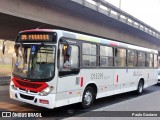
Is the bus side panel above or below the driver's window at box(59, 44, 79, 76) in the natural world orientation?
below

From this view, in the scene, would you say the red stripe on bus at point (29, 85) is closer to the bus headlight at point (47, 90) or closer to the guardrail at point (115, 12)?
the bus headlight at point (47, 90)

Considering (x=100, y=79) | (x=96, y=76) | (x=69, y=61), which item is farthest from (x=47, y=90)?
(x=100, y=79)

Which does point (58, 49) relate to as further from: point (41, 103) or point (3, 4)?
point (3, 4)

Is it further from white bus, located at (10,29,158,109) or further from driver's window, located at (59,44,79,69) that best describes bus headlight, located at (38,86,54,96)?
driver's window, located at (59,44,79,69)

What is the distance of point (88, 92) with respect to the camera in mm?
9633

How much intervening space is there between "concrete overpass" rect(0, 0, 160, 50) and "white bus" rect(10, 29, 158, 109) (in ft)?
21.2

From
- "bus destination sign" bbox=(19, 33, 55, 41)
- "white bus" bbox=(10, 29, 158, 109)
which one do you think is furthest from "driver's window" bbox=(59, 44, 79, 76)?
"bus destination sign" bbox=(19, 33, 55, 41)

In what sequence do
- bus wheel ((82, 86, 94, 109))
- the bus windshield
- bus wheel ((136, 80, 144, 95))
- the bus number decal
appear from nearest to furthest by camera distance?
the bus windshield → bus wheel ((82, 86, 94, 109)) → the bus number decal → bus wheel ((136, 80, 144, 95))

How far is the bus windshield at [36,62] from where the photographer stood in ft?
25.8

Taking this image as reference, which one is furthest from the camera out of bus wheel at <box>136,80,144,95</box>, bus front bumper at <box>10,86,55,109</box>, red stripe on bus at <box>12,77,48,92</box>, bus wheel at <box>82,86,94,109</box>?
bus wheel at <box>136,80,144,95</box>

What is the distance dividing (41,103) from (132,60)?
7.13 meters

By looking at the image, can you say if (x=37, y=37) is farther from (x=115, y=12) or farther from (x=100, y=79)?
(x=115, y=12)

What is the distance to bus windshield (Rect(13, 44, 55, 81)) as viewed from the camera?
787cm

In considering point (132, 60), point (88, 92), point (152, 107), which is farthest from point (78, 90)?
point (132, 60)
